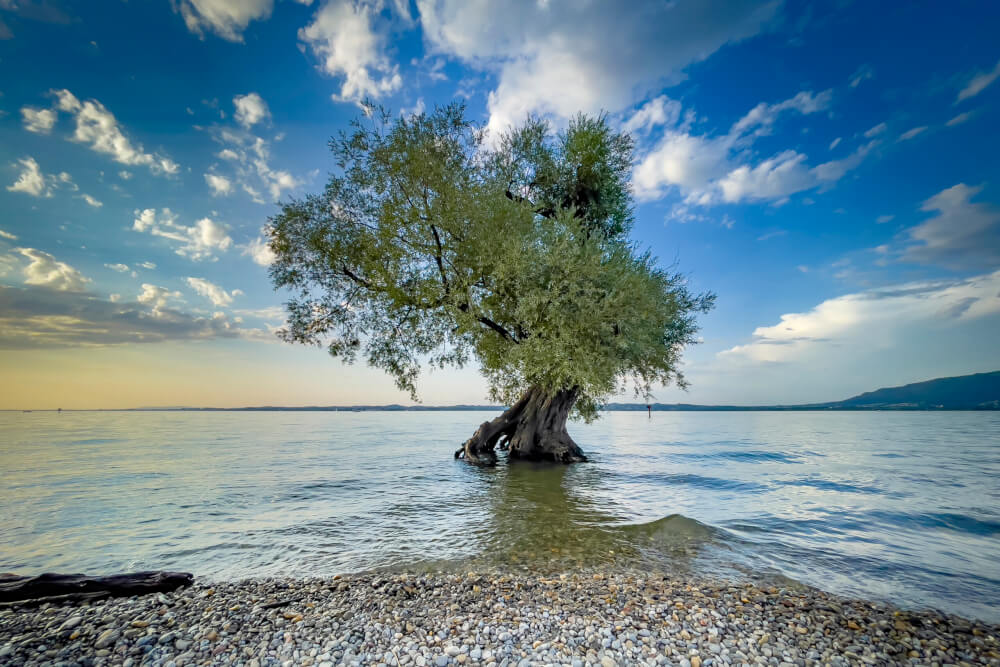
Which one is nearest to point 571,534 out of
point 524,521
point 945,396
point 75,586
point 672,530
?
point 524,521

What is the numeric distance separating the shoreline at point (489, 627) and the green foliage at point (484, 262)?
39.7ft

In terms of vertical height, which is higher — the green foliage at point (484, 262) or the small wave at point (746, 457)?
the green foliage at point (484, 262)

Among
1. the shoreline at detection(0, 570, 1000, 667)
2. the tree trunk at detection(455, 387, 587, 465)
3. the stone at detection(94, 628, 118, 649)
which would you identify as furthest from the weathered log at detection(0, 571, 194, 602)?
the tree trunk at detection(455, 387, 587, 465)

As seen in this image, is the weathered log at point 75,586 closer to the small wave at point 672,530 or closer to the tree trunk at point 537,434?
the small wave at point 672,530

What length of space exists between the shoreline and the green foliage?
39.7ft

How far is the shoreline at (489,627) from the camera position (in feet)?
15.2

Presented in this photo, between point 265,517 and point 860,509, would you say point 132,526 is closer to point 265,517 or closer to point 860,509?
point 265,517

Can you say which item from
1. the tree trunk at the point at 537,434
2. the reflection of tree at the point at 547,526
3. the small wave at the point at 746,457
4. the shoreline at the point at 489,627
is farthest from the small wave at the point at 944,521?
the tree trunk at the point at 537,434

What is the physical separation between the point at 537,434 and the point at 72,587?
2063 centimetres

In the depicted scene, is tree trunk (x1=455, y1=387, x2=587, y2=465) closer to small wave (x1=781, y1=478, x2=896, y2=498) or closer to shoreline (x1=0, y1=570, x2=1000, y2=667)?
small wave (x1=781, y1=478, x2=896, y2=498)

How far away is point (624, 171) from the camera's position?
2472 centimetres

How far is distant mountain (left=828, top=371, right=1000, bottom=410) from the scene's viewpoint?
140m

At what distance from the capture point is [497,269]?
18.3 m

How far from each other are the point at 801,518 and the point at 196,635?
565 inches
